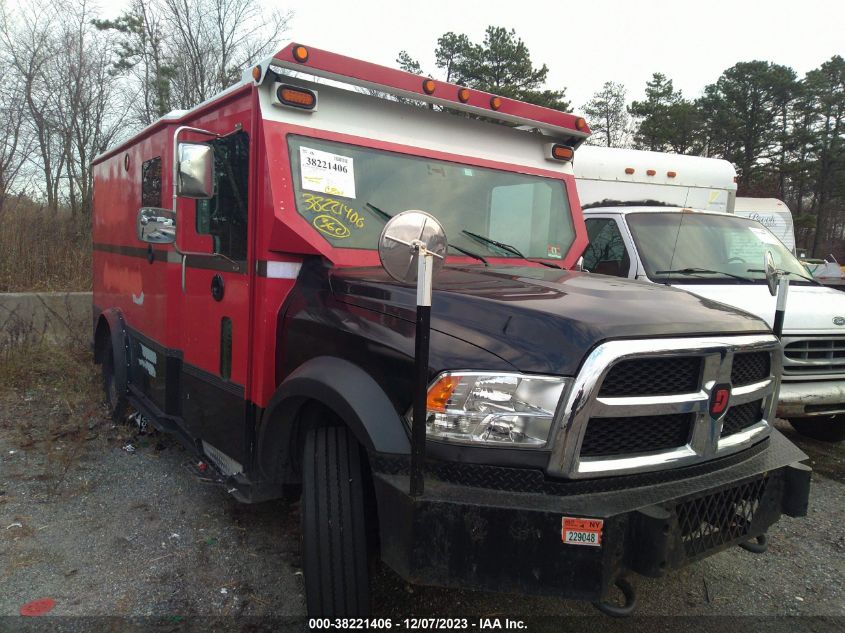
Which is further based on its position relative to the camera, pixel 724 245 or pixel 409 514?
pixel 724 245

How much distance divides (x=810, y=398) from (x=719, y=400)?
119 inches

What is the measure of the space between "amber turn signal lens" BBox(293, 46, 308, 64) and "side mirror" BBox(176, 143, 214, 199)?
2.21 ft

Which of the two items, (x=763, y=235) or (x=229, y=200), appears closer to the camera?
(x=229, y=200)

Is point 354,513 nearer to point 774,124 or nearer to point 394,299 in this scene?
point 394,299

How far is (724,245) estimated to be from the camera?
5629mm

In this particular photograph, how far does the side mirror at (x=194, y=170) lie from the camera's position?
3.08m

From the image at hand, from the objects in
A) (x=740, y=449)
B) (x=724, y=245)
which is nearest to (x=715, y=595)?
(x=740, y=449)

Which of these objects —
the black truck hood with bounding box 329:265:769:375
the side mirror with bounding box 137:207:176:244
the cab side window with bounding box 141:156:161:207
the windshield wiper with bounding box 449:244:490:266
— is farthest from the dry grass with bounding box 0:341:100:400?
the black truck hood with bounding box 329:265:769:375

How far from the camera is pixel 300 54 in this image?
114 inches

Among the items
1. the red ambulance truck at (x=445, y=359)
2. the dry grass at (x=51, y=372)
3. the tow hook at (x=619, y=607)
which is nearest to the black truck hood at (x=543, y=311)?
the red ambulance truck at (x=445, y=359)

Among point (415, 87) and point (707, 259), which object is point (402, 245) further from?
point (707, 259)

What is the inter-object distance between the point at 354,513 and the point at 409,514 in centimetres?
51

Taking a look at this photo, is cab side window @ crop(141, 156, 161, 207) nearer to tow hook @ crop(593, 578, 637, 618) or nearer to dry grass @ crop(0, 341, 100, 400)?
dry grass @ crop(0, 341, 100, 400)

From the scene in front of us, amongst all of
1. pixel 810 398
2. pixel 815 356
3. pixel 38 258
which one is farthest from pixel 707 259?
pixel 38 258
